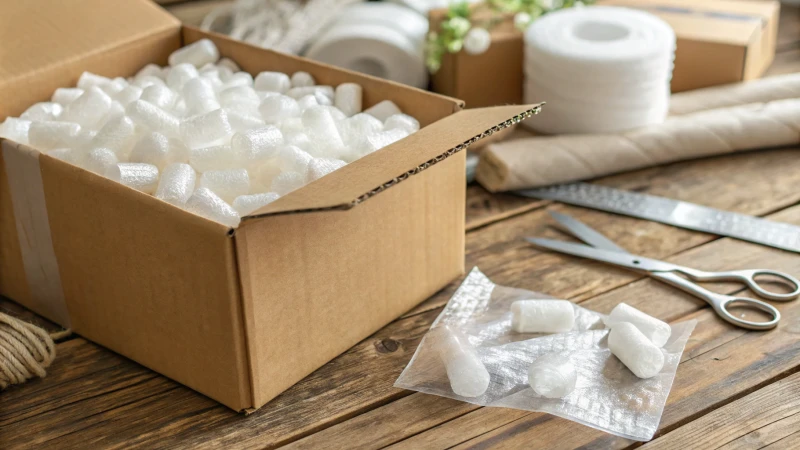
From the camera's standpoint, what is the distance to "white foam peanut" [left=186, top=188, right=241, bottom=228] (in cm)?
95

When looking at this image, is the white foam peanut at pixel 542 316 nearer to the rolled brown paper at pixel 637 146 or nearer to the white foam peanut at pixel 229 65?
the rolled brown paper at pixel 637 146

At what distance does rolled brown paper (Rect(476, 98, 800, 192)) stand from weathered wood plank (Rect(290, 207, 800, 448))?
0.19m

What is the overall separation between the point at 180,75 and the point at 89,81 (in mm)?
126

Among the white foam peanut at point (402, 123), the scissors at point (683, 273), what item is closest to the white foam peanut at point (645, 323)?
the scissors at point (683, 273)

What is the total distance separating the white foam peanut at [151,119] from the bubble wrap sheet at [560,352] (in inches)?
15.6

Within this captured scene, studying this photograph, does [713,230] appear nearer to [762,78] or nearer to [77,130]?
[762,78]

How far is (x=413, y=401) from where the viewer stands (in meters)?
1.01

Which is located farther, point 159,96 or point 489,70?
point 489,70

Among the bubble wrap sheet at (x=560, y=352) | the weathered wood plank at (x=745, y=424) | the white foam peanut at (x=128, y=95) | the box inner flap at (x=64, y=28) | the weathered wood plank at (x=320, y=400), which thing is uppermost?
the box inner flap at (x=64, y=28)

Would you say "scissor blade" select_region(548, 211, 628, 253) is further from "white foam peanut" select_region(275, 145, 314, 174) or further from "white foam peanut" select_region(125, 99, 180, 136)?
"white foam peanut" select_region(125, 99, 180, 136)

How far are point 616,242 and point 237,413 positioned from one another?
23.9 inches

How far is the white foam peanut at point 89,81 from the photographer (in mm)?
1272

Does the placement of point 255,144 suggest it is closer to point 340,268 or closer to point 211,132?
point 211,132

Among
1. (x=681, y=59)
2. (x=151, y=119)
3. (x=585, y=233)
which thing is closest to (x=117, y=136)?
(x=151, y=119)
